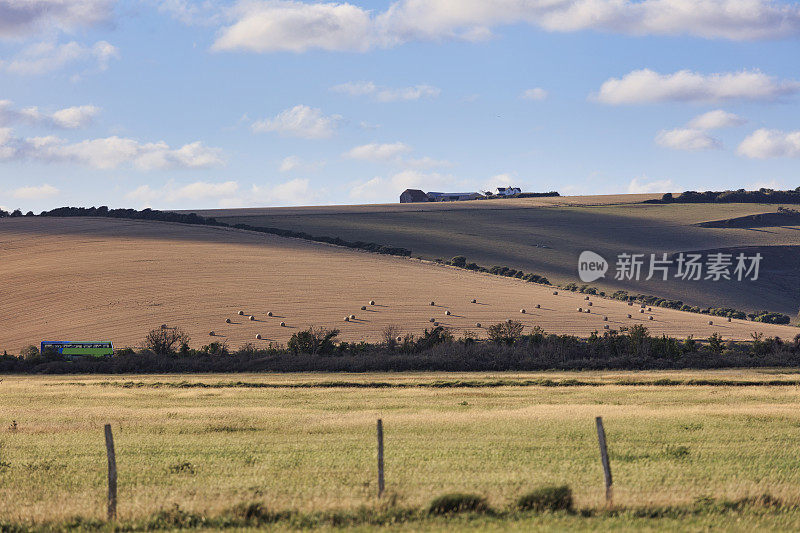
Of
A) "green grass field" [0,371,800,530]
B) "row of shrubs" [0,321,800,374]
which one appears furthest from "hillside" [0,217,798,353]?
"green grass field" [0,371,800,530]

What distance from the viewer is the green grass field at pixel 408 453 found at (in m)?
15.1

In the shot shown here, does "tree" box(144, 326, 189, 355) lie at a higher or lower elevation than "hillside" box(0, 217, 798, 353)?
lower

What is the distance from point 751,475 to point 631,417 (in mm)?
10202

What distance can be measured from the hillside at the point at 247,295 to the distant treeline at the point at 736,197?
92986 millimetres

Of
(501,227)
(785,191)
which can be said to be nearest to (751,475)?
(501,227)

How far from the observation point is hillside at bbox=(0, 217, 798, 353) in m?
69.0

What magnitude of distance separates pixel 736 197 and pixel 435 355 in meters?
138

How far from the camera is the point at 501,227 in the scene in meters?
142

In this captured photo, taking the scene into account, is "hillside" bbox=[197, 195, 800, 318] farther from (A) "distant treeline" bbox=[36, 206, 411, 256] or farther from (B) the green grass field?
(B) the green grass field

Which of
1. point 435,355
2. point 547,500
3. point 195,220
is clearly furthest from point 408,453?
point 195,220

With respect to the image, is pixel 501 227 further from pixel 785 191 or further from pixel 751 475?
pixel 751 475

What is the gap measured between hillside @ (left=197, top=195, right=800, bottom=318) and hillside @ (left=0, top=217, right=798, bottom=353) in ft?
56.9

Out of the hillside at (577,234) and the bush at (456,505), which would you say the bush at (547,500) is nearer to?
the bush at (456,505)

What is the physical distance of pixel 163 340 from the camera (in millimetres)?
60906
